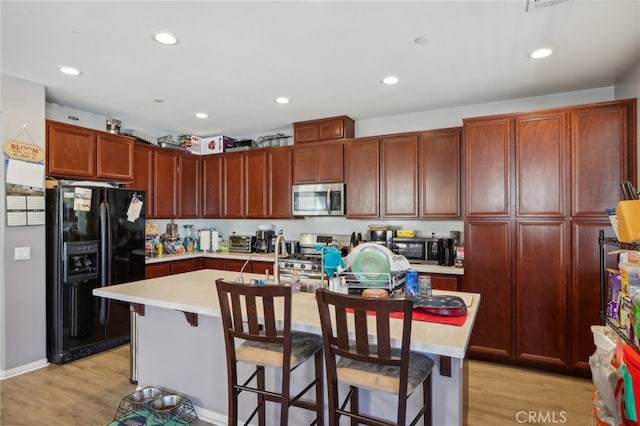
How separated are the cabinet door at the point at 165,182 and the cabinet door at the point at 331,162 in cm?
203

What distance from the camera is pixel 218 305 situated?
1.97 m

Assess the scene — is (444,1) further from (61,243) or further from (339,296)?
(61,243)

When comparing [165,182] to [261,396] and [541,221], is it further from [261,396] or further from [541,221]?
[541,221]

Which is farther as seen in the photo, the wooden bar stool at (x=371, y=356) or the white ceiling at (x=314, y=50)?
the white ceiling at (x=314, y=50)

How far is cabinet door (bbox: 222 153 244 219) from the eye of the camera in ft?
16.2

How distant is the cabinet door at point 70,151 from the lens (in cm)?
332

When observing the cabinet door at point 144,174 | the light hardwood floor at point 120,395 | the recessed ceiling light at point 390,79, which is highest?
the recessed ceiling light at point 390,79

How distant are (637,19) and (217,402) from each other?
3.57 meters

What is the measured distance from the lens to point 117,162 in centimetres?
396

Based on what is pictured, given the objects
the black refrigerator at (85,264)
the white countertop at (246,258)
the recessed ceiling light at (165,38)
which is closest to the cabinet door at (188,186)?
the white countertop at (246,258)

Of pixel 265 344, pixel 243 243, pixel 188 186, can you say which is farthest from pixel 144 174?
pixel 265 344

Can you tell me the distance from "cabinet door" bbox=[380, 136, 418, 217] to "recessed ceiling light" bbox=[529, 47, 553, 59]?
53.6 inches

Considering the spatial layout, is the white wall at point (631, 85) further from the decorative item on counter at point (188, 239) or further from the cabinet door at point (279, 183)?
the decorative item on counter at point (188, 239)

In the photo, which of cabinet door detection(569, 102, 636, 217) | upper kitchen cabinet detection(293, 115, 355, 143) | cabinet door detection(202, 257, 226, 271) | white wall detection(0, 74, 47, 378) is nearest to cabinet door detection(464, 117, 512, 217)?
cabinet door detection(569, 102, 636, 217)
